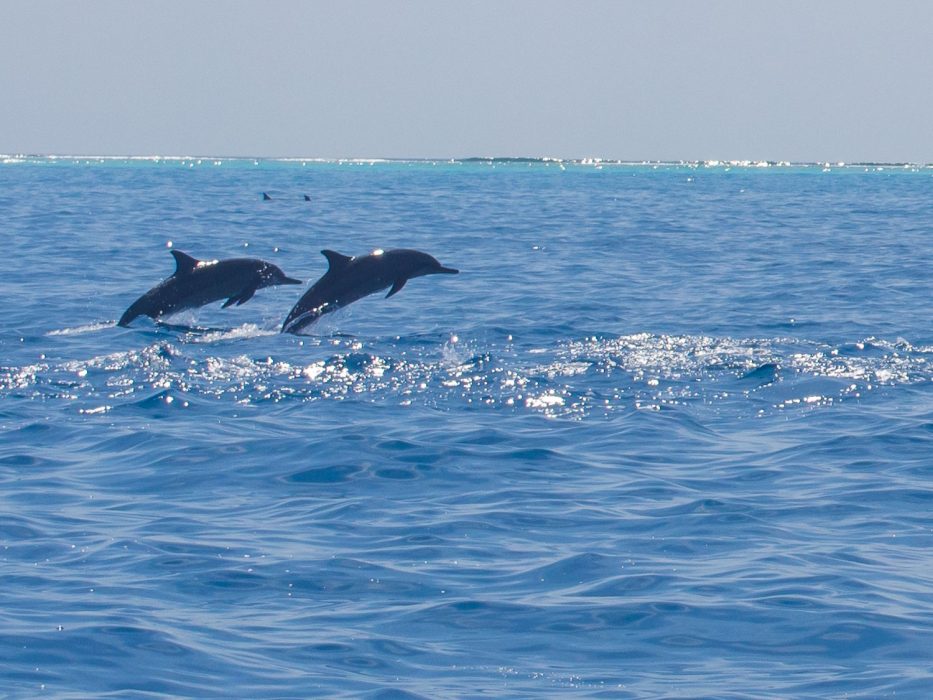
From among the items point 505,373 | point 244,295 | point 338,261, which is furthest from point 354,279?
point 505,373

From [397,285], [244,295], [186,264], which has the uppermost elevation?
[186,264]

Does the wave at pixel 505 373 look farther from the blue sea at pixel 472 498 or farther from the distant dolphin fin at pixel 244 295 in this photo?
the distant dolphin fin at pixel 244 295

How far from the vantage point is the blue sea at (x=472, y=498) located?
685 centimetres

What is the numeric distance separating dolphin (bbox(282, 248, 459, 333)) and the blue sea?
1.10 ft

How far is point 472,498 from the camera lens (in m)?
9.88

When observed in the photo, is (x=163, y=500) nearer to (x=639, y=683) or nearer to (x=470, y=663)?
(x=470, y=663)

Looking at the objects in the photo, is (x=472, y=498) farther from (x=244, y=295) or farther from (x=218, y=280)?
(x=218, y=280)

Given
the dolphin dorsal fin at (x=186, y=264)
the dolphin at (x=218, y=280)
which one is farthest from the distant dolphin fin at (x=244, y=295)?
the dolphin dorsal fin at (x=186, y=264)

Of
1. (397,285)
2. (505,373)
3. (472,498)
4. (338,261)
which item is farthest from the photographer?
(397,285)

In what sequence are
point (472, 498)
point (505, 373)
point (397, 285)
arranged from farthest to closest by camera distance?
point (397, 285)
point (505, 373)
point (472, 498)

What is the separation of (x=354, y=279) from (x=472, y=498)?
287 inches

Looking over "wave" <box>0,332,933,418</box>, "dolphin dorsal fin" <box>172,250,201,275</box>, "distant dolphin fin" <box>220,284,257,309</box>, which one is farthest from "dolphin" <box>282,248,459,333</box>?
"dolphin dorsal fin" <box>172,250,201,275</box>

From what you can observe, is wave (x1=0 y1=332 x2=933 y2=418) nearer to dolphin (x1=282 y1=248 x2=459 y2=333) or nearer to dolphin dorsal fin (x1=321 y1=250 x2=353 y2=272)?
dolphin (x1=282 y1=248 x2=459 y2=333)

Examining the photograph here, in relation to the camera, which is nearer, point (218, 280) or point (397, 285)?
point (218, 280)
